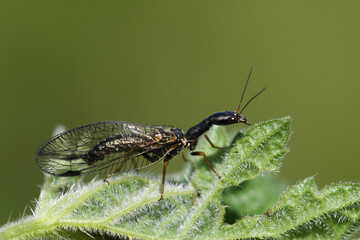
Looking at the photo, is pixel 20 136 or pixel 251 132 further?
pixel 20 136

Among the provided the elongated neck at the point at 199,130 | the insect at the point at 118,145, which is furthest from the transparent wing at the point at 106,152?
the elongated neck at the point at 199,130

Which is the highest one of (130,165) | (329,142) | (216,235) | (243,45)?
(243,45)

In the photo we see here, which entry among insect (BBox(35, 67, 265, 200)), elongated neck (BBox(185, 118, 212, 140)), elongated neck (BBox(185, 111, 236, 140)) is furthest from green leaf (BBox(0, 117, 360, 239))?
elongated neck (BBox(185, 118, 212, 140))

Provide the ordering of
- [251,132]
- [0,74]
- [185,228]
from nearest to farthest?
[185,228], [251,132], [0,74]

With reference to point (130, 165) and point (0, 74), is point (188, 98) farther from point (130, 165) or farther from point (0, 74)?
point (130, 165)

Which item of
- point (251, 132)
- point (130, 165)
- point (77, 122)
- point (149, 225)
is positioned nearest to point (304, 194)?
point (251, 132)

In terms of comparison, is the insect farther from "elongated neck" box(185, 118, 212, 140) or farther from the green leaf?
the green leaf

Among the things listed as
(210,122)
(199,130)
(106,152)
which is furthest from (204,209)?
(106,152)

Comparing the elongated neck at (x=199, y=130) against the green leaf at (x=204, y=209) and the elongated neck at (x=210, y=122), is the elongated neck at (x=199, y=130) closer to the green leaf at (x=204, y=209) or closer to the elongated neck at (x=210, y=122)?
the elongated neck at (x=210, y=122)
